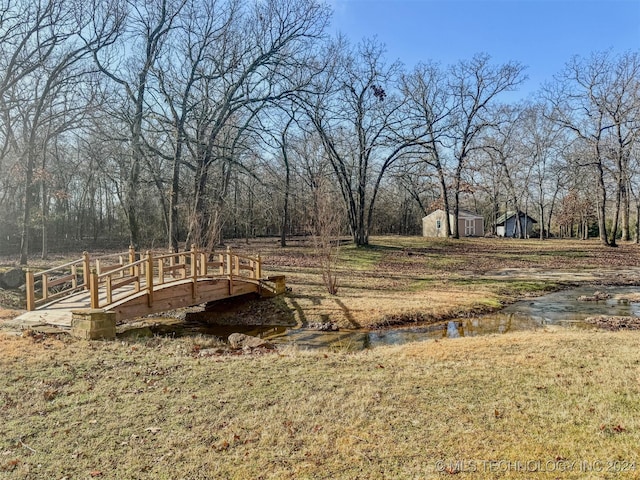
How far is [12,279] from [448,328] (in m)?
14.3

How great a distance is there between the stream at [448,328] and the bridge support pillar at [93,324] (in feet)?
7.50

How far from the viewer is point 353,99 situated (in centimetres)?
2825

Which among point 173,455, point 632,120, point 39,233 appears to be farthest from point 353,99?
point 173,455

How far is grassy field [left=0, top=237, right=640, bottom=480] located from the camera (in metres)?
3.50

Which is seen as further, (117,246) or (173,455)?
(117,246)

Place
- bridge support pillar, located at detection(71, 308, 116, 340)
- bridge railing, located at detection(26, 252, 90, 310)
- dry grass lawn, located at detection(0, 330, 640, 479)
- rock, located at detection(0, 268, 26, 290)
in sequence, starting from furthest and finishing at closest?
rock, located at detection(0, 268, 26, 290) → bridge railing, located at detection(26, 252, 90, 310) → bridge support pillar, located at detection(71, 308, 116, 340) → dry grass lawn, located at detection(0, 330, 640, 479)

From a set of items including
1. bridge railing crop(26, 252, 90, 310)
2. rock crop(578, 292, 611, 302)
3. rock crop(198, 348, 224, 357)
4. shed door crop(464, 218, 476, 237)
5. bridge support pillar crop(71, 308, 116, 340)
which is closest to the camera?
rock crop(198, 348, 224, 357)

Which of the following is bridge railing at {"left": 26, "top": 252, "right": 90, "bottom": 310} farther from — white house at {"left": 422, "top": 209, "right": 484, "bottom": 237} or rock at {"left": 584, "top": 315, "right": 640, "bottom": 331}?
white house at {"left": 422, "top": 209, "right": 484, "bottom": 237}

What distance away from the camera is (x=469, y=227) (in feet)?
155

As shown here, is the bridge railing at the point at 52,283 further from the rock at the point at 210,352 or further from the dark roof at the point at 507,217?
the dark roof at the point at 507,217

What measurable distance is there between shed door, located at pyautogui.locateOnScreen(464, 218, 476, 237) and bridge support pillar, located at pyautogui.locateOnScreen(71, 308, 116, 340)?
43685mm

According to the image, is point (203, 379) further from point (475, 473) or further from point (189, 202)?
point (189, 202)

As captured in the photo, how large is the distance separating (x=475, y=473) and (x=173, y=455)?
2479mm

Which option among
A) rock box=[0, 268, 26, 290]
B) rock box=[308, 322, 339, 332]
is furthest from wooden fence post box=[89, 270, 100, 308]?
A: rock box=[0, 268, 26, 290]
